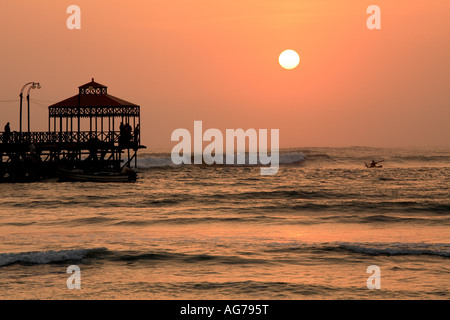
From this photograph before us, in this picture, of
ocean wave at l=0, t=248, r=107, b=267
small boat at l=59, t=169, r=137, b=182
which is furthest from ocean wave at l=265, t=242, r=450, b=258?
small boat at l=59, t=169, r=137, b=182

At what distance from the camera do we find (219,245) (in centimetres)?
2445

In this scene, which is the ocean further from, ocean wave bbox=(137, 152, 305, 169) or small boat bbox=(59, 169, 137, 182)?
ocean wave bbox=(137, 152, 305, 169)

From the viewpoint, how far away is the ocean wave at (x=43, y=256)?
67.1 feet

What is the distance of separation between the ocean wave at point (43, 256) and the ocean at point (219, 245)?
0.03 m

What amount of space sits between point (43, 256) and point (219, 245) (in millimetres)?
6782

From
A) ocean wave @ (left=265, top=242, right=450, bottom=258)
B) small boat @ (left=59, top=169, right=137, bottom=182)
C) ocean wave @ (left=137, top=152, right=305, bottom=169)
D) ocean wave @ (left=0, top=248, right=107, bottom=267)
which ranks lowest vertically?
ocean wave @ (left=265, top=242, right=450, bottom=258)

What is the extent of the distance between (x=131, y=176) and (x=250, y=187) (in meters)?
10.9

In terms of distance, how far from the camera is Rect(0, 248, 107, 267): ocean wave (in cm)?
2045

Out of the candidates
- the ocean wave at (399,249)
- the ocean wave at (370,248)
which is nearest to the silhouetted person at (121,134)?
the ocean wave at (370,248)

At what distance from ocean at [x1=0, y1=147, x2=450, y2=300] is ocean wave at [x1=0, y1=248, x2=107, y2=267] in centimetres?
3
